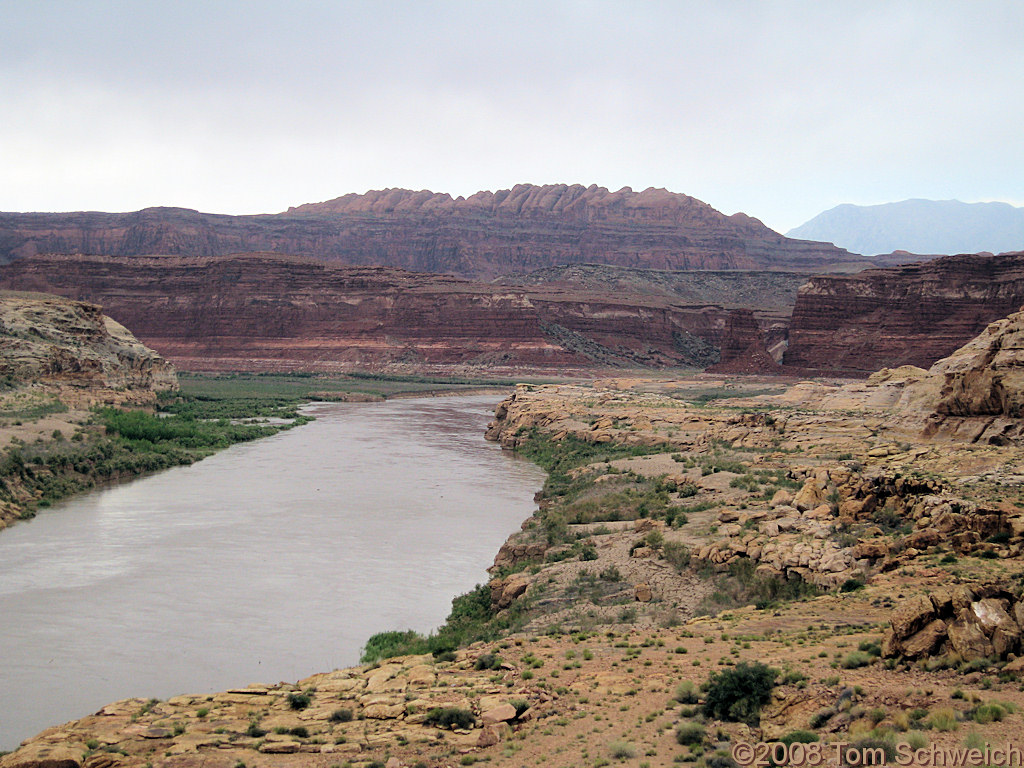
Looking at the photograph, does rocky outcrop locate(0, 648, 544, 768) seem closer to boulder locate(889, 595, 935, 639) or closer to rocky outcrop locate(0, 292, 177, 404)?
boulder locate(889, 595, 935, 639)

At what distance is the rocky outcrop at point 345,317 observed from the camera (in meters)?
101

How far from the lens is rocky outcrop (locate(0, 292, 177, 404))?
141 feet

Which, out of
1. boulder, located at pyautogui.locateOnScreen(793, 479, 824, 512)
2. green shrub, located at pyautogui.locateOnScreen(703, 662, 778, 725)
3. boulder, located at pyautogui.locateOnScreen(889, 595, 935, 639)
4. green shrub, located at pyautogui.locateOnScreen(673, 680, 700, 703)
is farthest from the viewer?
boulder, located at pyautogui.locateOnScreen(793, 479, 824, 512)

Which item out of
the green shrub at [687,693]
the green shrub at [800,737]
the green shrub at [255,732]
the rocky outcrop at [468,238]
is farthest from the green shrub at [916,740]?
the rocky outcrop at [468,238]

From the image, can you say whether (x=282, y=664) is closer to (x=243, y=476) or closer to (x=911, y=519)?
(x=911, y=519)

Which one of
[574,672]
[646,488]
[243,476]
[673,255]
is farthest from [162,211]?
[574,672]

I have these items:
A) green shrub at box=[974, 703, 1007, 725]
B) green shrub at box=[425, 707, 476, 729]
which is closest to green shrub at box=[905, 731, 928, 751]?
green shrub at box=[974, 703, 1007, 725]

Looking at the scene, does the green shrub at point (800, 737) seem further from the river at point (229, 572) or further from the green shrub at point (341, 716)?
the river at point (229, 572)

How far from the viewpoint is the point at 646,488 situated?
25.3 m

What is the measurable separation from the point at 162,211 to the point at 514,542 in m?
169

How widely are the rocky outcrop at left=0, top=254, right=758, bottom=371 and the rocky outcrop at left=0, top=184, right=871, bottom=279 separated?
55259mm

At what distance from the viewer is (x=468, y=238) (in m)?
192

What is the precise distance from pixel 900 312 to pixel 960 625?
80.5 metres

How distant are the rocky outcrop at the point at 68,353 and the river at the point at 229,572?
13163 millimetres
